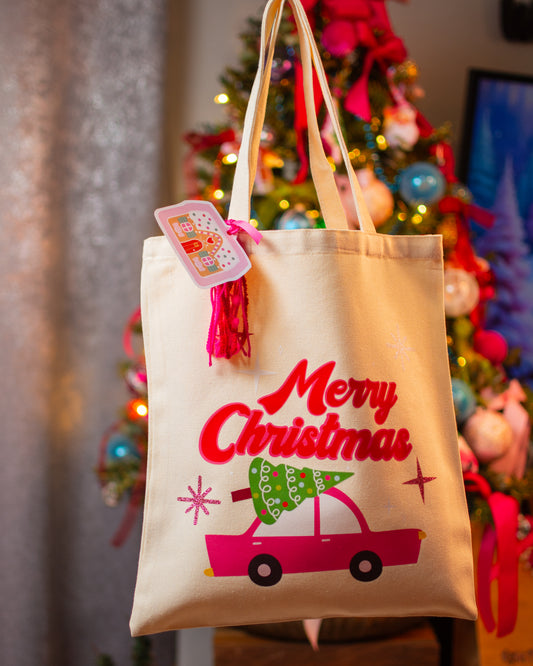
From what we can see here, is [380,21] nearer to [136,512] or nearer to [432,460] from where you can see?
[432,460]

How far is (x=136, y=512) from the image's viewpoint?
1.26 metres

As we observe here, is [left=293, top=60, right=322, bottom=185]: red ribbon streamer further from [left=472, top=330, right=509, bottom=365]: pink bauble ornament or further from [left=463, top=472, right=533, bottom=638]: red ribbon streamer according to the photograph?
[left=463, top=472, right=533, bottom=638]: red ribbon streamer

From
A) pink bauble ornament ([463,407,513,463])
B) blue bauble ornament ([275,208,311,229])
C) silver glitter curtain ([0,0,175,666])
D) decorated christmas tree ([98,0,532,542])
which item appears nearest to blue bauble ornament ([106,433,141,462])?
decorated christmas tree ([98,0,532,542])

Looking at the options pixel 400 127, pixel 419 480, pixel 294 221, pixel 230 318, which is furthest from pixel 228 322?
pixel 400 127

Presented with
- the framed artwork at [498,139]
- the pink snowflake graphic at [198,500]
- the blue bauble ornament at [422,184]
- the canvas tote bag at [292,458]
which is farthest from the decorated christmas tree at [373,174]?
the pink snowflake graphic at [198,500]

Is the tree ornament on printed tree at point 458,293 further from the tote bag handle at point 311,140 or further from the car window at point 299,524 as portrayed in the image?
the car window at point 299,524

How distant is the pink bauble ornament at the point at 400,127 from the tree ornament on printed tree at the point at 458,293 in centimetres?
26

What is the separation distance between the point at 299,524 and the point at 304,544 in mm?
21

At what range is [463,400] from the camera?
2.98 feet

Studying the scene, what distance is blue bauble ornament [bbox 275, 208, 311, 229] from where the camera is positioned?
923mm

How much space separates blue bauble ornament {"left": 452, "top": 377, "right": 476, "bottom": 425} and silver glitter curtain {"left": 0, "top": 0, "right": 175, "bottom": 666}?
79 centimetres

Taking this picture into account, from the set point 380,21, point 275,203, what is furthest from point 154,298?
point 380,21

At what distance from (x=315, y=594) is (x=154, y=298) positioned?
0.35 meters

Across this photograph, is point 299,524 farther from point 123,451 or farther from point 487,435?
point 123,451
